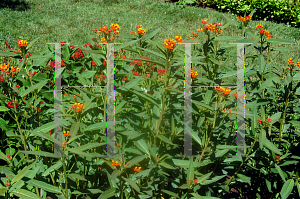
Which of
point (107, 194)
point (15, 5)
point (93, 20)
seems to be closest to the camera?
point (107, 194)

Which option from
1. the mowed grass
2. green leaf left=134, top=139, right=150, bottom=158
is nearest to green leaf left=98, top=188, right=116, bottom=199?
green leaf left=134, top=139, right=150, bottom=158

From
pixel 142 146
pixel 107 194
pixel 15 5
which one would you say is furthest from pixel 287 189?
pixel 15 5

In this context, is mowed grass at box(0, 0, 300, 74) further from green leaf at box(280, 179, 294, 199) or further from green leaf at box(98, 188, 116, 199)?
green leaf at box(98, 188, 116, 199)

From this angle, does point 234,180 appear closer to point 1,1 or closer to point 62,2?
point 62,2

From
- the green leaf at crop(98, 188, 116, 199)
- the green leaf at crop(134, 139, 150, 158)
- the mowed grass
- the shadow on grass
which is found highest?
the shadow on grass

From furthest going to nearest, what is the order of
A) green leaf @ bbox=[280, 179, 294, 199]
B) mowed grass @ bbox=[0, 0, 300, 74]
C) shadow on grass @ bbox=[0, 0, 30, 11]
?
shadow on grass @ bbox=[0, 0, 30, 11] → mowed grass @ bbox=[0, 0, 300, 74] → green leaf @ bbox=[280, 179, 294, 199]

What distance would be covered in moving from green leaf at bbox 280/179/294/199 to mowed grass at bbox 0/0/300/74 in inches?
173

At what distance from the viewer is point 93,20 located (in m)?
7.61

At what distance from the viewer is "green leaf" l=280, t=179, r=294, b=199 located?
71.5 inches

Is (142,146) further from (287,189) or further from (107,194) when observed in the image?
(287,189)

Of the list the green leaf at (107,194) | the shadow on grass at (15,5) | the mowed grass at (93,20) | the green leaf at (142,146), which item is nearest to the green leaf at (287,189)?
the green leaf at (142,146)

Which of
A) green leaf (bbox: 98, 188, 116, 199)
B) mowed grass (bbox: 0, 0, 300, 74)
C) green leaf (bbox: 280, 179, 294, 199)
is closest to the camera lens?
green leaf (bbox: 98, 188, 116, 199)

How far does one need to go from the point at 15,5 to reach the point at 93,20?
266cm

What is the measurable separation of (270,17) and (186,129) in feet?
27.4
